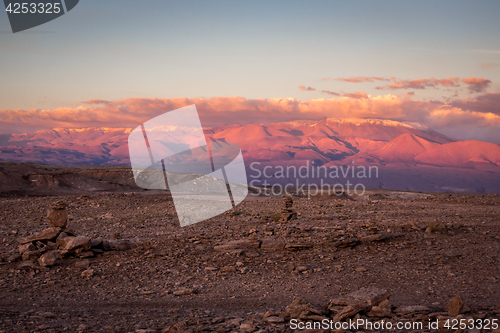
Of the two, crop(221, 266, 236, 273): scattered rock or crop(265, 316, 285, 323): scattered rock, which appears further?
crop(221, 266, 236, 273): scattered rock

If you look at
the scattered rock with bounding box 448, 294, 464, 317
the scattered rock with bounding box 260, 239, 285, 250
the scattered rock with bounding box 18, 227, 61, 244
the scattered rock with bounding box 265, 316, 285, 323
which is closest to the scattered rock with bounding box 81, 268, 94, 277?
the scattered rock with bounding box 18, 227, 61, 244

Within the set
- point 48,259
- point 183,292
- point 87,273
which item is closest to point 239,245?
point 183,292

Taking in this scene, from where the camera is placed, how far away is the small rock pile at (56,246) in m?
8.70

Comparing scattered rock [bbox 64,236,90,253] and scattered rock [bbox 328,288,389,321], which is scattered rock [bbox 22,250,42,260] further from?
scattered rock [bbox 328,288,389,321]

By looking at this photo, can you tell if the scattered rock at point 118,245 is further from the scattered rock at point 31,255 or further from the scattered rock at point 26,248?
the scattered rock at point 26,248

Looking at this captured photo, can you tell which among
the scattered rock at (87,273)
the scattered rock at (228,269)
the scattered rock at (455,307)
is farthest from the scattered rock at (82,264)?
the scattered rock at (455,307)

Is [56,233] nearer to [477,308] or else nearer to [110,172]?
[477,308]

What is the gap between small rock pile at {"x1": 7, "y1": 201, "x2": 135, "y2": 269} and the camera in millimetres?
8703

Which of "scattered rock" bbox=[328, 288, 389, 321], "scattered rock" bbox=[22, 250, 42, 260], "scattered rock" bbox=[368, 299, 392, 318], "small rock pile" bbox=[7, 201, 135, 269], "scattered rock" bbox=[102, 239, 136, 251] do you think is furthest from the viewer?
"scattered rock" bbox=[102, 239, 136, 251]

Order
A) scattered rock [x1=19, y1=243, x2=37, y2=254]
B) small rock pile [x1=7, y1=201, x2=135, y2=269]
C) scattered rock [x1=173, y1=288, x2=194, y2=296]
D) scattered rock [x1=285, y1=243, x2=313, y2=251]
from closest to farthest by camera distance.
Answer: scattered rock [x1=173, y1=288, x2=194, y2=296] → small rock pile [x1=7, y1=201, x2=135, y2=269] → scattered rock [x1=19, y1=243, x2=37, y2=254] → scattered rock [x1=285, y1=243, x2=313, y2=251]

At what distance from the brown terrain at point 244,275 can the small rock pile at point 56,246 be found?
3cm

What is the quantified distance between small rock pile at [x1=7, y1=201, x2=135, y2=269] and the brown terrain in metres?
0.03

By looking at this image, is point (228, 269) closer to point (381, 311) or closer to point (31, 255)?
point (381, 311)

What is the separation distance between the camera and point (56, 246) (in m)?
9.53
